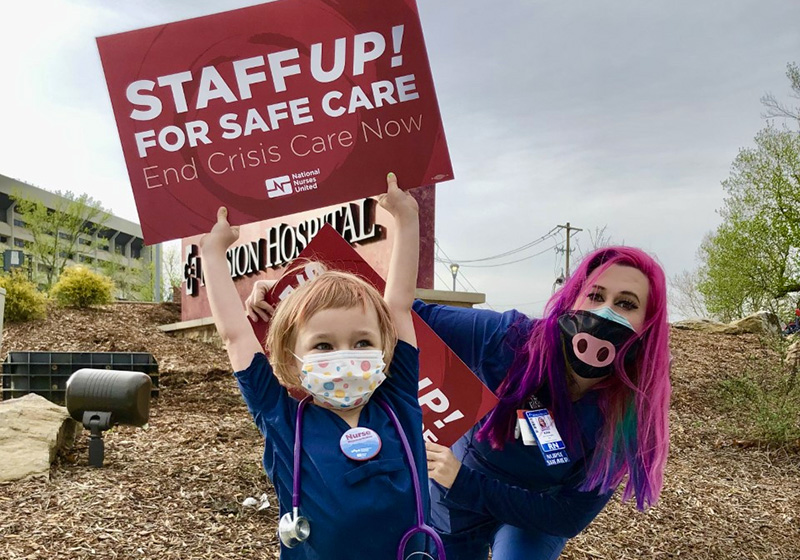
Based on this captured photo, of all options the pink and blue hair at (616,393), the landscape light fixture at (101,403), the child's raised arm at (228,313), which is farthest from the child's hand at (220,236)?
the landscape light fixture at (101,403)

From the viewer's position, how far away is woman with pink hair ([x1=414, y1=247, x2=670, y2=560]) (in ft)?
7.35

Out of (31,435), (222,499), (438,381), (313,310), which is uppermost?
(313,310)

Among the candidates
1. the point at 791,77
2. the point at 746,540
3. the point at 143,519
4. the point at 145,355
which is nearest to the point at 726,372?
the point at 746,540

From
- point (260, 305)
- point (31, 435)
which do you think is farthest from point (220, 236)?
point (31, 435)

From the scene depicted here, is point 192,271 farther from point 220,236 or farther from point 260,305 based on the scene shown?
point 220,236

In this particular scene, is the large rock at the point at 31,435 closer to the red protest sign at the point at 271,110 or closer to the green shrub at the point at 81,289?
the red protest sign at the point at 271,110

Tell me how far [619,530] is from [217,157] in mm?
4023

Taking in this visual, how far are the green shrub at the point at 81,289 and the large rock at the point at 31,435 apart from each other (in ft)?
26.2

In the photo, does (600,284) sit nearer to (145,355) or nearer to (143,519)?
(143,519)

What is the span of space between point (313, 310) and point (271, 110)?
2.30 feet

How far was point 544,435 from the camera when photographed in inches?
87.9

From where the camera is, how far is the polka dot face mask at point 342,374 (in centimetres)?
157

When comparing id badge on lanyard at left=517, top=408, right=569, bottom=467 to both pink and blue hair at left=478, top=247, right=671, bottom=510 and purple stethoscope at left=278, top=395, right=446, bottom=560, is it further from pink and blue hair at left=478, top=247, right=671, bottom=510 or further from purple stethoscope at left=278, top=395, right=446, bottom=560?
purple stethoscope at left=278, top=395, right=446, bottom=560

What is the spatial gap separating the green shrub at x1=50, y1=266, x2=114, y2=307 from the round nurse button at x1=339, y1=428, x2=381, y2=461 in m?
13.0
